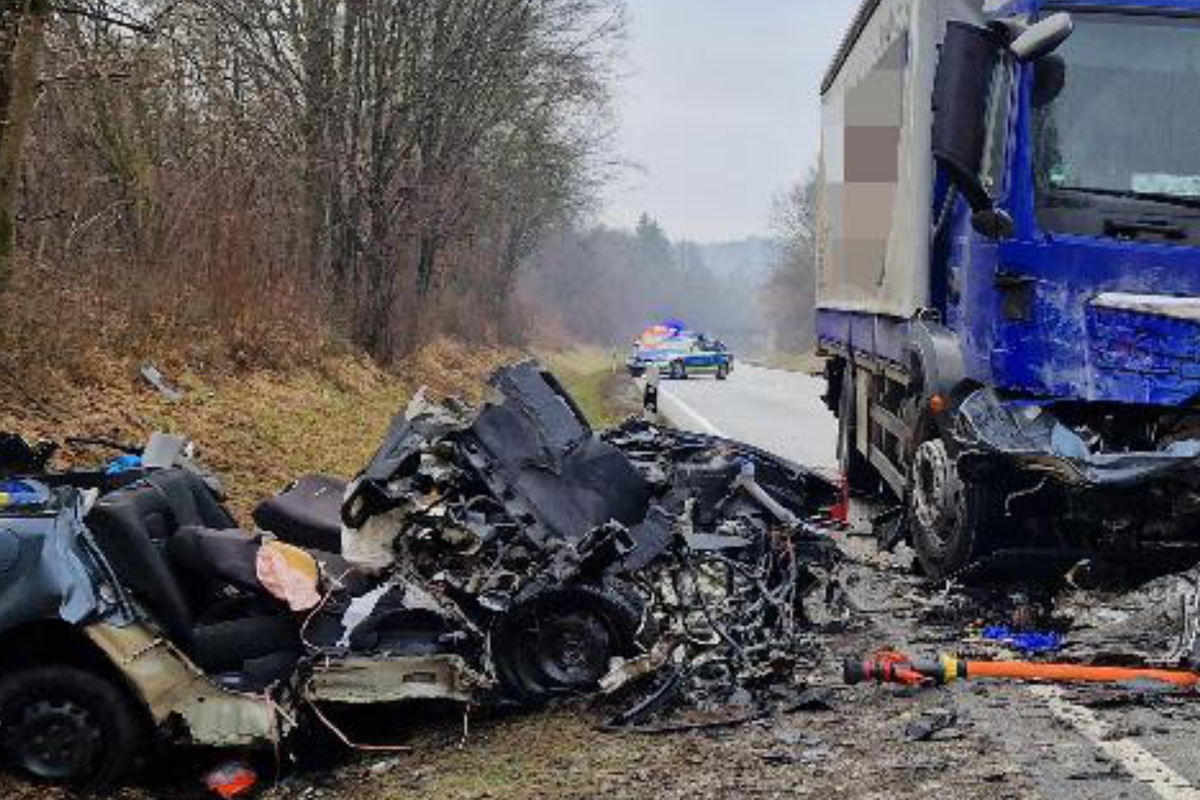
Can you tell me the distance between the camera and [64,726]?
473cm

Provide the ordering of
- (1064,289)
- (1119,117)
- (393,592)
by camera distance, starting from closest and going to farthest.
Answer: (393,592)
(1064,289)
(1119,117)

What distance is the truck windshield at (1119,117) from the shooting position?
19.6 feet

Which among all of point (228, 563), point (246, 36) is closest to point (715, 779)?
point (228, 563)

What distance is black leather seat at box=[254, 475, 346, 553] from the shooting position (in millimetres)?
6254

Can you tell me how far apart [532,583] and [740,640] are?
3.14 ft

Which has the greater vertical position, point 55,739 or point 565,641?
point 565,641

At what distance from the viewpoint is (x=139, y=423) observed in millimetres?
10867

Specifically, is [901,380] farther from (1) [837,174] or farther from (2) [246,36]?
(2) [246,36]

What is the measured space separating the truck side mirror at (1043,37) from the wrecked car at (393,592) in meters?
2.49

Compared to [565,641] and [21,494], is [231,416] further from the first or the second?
[565,641]

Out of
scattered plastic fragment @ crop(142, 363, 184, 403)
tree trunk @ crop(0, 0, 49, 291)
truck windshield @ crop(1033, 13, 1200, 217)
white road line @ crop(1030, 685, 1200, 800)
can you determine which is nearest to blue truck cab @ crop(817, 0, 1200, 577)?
truck windshield @ crop(1033, 13, 1200, 217)

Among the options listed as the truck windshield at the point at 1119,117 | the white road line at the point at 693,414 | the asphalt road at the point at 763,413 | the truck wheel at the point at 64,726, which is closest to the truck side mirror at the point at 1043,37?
the truck windshield at the point at 1119,117

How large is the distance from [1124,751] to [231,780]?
332cm

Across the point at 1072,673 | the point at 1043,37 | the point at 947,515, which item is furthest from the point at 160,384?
the point at 1072,673
